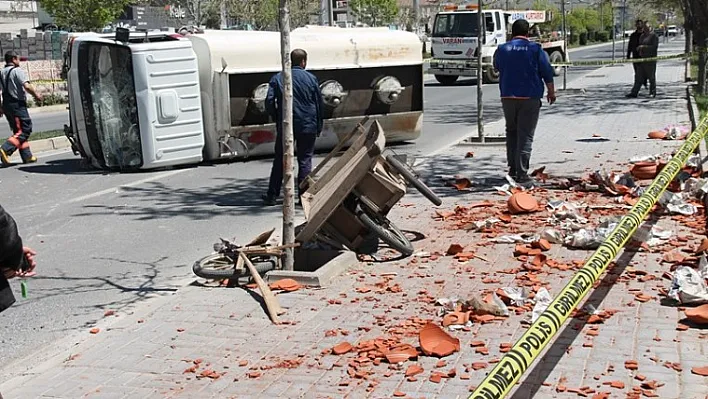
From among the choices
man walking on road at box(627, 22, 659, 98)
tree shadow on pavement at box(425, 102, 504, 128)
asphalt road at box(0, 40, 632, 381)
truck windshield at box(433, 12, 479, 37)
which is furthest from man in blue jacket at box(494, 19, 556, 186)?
truck windshield at box(433, 12, 479, 37)

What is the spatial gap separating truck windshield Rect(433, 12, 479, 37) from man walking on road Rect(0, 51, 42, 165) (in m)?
19.8

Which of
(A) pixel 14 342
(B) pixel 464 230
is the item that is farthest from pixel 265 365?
(B) pixel 464 230

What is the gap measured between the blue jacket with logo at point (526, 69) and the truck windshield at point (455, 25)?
71.4 ft

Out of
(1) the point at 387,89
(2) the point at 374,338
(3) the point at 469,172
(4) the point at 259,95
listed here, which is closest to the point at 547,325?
(2) the point at 374,338

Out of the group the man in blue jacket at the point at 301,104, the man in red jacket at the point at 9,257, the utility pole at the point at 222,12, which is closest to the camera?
the man in red jacket at the point at 9,257

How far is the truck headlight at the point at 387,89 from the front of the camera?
15055 millimetres

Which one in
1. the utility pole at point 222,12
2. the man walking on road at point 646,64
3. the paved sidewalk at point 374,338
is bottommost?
the paved sidewalk at point 374,338

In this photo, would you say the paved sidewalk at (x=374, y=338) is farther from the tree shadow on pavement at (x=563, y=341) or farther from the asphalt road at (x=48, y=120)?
the asphalt road at (x=48, y=120)

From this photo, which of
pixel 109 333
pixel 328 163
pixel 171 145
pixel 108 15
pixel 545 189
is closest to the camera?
pixel 109 333

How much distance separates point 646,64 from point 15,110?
15320mm

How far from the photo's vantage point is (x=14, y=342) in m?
6.23

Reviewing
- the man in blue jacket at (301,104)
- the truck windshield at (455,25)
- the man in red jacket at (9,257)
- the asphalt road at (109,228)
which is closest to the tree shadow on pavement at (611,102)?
the asphalt road at (109,228)

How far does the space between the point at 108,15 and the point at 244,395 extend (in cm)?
4005

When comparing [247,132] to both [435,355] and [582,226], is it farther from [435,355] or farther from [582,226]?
[435,355]
